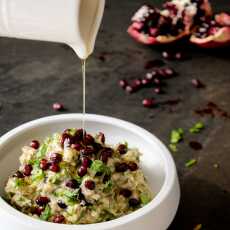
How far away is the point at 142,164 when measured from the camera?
2.88 meters

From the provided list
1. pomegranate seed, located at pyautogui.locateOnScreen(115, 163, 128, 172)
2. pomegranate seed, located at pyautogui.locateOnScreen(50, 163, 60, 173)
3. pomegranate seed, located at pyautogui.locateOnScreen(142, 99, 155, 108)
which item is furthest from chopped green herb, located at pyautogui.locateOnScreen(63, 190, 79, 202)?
pomegranate seed, located at pyautogui.locateOnScreen(142, 99, 155, 108)

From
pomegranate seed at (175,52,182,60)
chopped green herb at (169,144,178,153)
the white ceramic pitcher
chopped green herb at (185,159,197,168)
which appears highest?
the white ceramic pitcher

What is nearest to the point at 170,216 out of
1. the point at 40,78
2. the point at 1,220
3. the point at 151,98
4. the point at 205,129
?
the point at 1,220

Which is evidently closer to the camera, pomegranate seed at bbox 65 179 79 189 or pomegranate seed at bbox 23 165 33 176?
pomegranate seed at bbox 65 179 79 189

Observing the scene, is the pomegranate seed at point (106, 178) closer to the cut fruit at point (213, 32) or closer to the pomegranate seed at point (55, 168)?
the pomegranate seed at point (55, 168)

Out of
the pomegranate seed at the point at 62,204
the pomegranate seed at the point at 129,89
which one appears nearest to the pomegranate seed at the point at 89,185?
the pomegranate seed at the point at 62,204

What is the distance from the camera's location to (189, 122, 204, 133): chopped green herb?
12.2 feet

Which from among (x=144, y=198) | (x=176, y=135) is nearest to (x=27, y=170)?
(x=144, y=198)

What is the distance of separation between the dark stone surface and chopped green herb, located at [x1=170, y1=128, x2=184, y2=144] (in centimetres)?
3

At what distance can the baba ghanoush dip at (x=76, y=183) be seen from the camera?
2457mm

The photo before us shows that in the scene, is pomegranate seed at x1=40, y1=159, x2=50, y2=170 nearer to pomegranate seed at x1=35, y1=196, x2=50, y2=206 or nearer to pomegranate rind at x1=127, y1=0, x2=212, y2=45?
pomegranate seed at x1=35, y1=196, x2=50, y2=206

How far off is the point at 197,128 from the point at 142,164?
94 cm

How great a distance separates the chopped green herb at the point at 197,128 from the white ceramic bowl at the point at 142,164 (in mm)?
900

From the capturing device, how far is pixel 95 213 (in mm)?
2451
